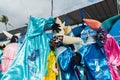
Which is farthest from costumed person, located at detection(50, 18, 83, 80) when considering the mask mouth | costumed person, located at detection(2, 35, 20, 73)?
costumed person, located at detection(2, 35, 20, 73)

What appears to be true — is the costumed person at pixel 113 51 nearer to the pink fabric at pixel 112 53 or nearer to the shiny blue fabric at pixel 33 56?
the pink fabric at pixel 112 53

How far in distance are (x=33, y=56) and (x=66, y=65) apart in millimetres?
234

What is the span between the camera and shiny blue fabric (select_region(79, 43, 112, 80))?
151cm

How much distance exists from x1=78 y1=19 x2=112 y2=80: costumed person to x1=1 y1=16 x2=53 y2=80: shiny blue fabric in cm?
25

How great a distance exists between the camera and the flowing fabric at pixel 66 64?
5.10 feet

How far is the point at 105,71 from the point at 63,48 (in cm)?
28

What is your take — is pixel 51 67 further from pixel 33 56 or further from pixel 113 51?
pixel 113 51

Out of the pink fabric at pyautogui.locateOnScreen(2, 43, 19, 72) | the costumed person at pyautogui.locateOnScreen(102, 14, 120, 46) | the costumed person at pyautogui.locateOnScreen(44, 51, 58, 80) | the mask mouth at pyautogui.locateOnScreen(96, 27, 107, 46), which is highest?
the costumed person at pyautogui.locateOnScreen(102, 14, 120, 46)

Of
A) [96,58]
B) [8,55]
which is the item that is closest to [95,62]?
[96,58]

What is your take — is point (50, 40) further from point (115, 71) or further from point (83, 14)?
point (115, 71)

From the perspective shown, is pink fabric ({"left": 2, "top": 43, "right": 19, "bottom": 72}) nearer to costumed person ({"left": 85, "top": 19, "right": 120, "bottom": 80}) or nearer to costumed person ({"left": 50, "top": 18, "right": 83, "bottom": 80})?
costumed person ({"left": 50, "top": 18, "right": 83, "bottom": 80})

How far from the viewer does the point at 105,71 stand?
4.97ft

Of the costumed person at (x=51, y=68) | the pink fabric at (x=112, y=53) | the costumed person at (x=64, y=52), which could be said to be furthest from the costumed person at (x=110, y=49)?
the costumed person at (x=51, y=68)

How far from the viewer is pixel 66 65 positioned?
1.55m
